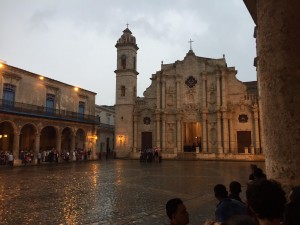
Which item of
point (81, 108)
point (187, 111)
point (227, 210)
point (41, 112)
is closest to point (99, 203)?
point (227, 210)

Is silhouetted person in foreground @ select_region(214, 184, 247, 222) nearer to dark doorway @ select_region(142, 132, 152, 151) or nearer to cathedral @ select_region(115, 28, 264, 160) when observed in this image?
cathedral @ select_region(115, 28, 264, 160)

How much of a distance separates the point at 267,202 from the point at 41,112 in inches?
1201

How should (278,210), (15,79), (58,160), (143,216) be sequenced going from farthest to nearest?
(58,160), (15,79), (143,216), (278,210)

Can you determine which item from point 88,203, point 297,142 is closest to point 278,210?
point 297,142

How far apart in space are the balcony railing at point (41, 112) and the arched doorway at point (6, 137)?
222 centimetres

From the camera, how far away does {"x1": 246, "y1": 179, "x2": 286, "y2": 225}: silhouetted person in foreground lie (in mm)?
2240

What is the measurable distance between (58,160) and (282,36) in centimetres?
→ 3074

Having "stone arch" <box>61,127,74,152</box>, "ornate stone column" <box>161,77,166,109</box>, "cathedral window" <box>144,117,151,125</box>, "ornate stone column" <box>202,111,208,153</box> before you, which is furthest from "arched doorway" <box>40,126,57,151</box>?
"ornate stone column" <box>202,111,208,153</box>

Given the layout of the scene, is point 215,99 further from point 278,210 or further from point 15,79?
point 278,210

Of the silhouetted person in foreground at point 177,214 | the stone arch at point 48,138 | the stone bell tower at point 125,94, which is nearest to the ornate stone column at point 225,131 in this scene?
the stone bell tower at point 125,94

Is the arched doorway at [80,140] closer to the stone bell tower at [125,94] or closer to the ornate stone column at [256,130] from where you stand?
the stone bell tower at [125,94]

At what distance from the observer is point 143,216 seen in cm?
741

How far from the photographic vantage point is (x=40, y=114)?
29.8 meters

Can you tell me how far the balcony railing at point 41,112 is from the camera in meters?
26.5
